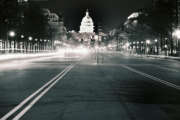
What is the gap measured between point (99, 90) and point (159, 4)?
7443cm

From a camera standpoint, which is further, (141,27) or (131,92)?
(141,27)

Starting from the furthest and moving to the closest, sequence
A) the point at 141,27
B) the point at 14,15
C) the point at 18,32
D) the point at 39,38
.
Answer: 1. the point at 39,38
2. the point at 141,27
3. the point at 18,32
4. the point at 14,15

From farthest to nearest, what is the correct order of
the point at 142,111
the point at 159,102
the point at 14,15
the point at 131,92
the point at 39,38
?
the point at 39,38
the point at 14,15
the point at 131,92
the point at 159,102
the point at 142,111

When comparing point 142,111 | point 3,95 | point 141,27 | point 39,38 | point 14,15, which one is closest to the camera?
point 142,111

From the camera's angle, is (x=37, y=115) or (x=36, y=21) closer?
(x=37, y=115)

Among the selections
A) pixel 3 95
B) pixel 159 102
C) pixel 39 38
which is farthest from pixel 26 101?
pixel 39 38

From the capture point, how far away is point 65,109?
10367mm

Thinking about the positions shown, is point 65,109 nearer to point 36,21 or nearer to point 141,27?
point 141,27

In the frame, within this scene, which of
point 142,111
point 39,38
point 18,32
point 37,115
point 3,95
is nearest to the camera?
point 37,115

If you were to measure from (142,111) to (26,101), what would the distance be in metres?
3.49

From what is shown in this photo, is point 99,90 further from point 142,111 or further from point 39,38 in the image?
point 39,38

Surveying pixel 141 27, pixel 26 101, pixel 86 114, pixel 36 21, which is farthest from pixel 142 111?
pixel 36 21

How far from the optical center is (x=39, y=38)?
422 ft

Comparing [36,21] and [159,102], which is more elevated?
[36,21]
